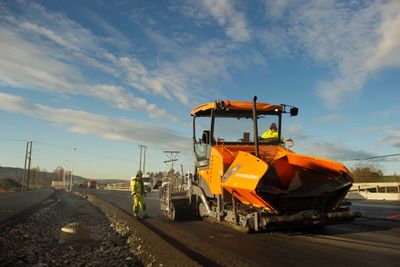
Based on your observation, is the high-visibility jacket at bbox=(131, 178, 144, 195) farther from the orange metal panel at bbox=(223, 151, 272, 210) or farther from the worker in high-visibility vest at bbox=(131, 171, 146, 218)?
the orange metal panel at bbox=(223, 151, 272, 210)

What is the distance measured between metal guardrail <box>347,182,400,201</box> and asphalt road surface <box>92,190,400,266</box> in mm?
11414

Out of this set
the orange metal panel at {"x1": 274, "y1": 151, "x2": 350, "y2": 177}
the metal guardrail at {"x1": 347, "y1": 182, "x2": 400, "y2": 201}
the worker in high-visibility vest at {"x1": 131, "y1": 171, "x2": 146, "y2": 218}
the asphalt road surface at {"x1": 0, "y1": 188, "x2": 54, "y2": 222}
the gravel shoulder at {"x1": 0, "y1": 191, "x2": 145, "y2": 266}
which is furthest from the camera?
the metal guardrail at {"x1": 347, "y1": 182, "x2": 400, "y2": 201}

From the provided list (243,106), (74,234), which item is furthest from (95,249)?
(243,106)

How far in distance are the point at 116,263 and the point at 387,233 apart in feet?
18.7

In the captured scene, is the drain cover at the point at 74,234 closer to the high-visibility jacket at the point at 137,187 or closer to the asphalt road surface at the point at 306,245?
the asphalt road surface at the point at 306,245

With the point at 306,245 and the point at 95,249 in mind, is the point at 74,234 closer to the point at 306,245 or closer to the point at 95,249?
the point at 95,249

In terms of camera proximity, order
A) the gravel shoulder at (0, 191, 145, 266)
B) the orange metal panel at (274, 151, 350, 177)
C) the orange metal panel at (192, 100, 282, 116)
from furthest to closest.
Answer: the orange metal panel at (192, 100, 282, 116) → the orange metal panel at (274, 151, 350, 177) → the gravel shoulder at (0, 191, 145, 266)

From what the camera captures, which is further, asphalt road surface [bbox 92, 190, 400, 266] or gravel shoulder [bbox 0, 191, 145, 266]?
→ gravel shoulder [bbox 0, 191, 145, 266]

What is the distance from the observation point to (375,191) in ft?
75.6

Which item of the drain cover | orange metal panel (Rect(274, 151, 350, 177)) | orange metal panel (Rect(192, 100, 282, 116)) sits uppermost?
orange metal panel (Rect(192, 100, 282, 116))

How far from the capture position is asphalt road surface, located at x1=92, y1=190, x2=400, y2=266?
20.0 ft

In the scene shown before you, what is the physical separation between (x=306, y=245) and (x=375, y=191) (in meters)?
17.8

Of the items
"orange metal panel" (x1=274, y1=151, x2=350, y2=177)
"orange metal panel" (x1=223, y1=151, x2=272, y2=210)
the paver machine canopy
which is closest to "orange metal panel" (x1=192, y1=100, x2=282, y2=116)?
the paver machine canopy

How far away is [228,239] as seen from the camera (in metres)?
8.35
